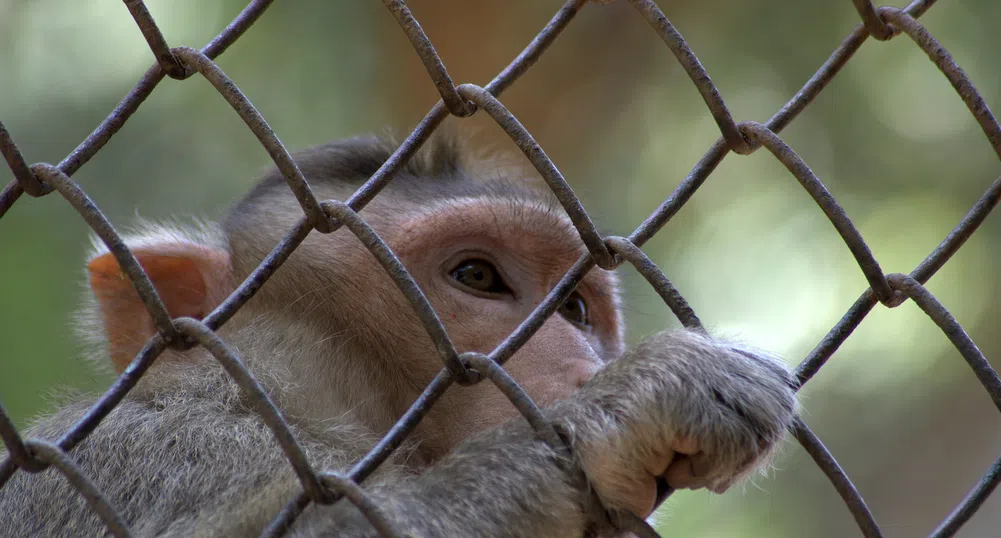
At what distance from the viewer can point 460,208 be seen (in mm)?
3359

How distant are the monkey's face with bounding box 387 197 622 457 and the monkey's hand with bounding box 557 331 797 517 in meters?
0.62

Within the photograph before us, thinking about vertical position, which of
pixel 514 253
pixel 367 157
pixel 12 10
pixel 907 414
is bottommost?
pixel 907 414

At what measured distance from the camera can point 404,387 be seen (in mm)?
2982

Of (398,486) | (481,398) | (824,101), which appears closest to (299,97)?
(824,101)

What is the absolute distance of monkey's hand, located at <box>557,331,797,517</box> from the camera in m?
2.00

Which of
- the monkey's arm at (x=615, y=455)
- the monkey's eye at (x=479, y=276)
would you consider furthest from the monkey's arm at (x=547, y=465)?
the monkey's eye at (x=479, y=276)

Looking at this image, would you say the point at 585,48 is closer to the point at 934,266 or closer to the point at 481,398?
the point at 481,398

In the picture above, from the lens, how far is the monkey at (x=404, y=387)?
2035 mm

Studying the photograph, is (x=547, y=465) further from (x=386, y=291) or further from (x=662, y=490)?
(x=386, y=291)

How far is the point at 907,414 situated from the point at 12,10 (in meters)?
6.92

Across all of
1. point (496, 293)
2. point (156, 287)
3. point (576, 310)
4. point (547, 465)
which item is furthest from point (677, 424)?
point (156, 287)

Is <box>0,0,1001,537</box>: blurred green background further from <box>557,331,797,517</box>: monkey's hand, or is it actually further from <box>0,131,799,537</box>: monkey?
<box>557,331,797,517</box>: monkey's hand

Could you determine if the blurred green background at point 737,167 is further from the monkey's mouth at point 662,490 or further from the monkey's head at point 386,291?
the monkey's mouth at point 662,490

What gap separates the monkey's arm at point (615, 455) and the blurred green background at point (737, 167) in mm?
4122
